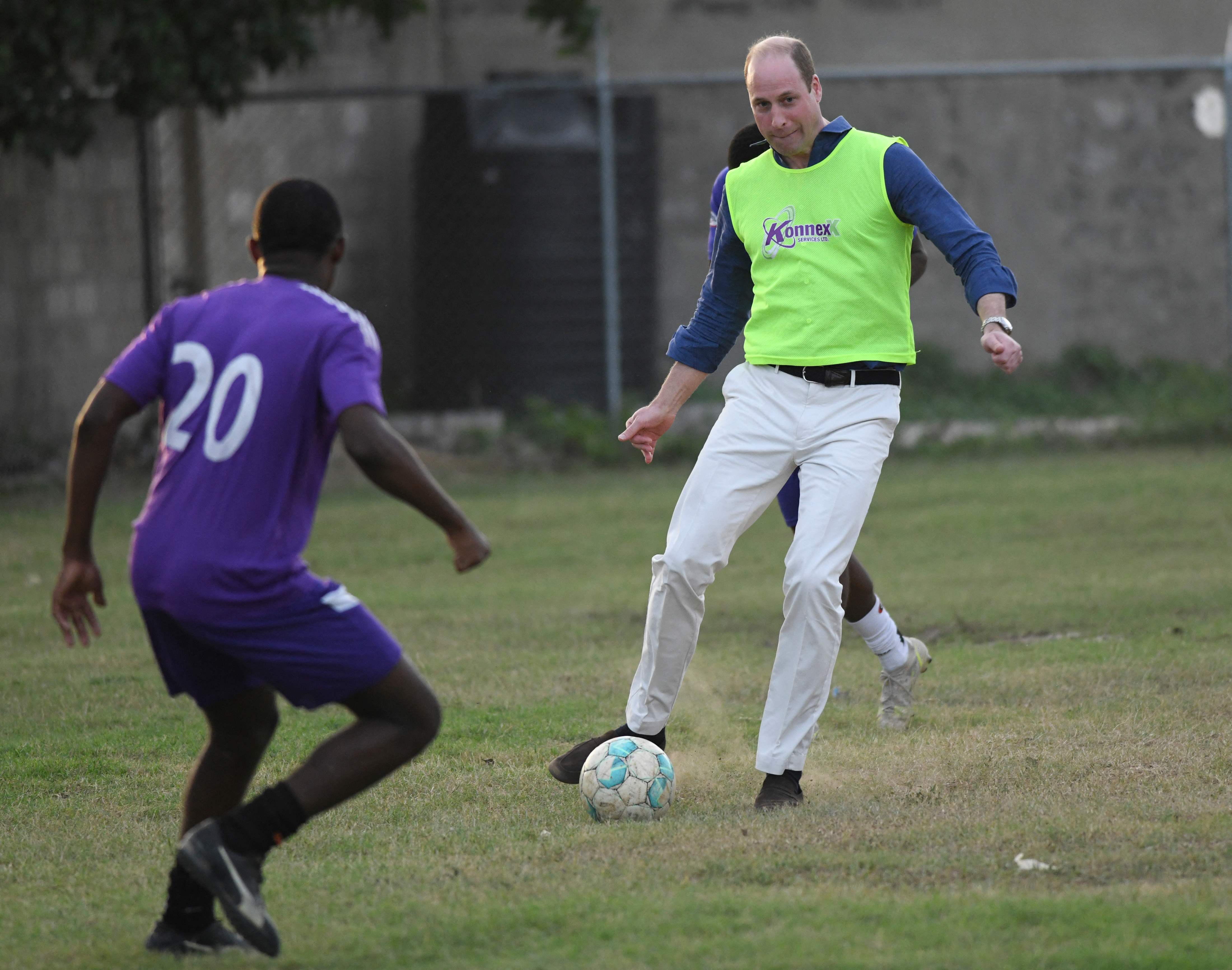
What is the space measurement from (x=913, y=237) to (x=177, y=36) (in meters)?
8.34

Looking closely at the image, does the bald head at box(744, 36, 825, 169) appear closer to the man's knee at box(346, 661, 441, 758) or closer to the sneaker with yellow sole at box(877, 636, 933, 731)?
the sneaker with yellow sole at box(877, 636, 933, 731)

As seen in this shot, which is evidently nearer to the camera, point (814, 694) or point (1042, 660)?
point (814, 694)

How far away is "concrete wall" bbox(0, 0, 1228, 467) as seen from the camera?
14.6 meters

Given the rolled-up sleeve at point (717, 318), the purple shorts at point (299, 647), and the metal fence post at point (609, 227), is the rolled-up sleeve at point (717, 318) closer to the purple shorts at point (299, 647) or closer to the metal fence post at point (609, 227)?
the purple shorts at point (299, 647)

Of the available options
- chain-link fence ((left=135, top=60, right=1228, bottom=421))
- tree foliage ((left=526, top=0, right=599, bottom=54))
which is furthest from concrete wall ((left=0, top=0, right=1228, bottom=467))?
tree foliage ((left=526, top=0, right=599, bottom=54))

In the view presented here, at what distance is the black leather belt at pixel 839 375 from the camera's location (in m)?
4.85

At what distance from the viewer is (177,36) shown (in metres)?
11.9

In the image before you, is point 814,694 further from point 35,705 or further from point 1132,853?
point 35,705

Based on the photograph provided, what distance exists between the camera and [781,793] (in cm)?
466

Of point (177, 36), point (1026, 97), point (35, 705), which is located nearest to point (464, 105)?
point (177, 36)

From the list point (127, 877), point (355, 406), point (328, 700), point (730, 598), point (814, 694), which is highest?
point (355, 406)

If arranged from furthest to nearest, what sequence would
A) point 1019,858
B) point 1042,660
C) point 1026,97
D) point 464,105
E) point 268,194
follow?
point 1026,97
point 464,105
point 1042,660
point 1019,858
point 268,194

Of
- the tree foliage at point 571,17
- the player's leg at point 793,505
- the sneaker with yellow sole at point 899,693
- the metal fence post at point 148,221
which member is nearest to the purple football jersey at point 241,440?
the player's leg at point 793,505

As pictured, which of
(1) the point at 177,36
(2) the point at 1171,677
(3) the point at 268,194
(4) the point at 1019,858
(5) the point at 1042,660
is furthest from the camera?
(1) the point at 177,36
